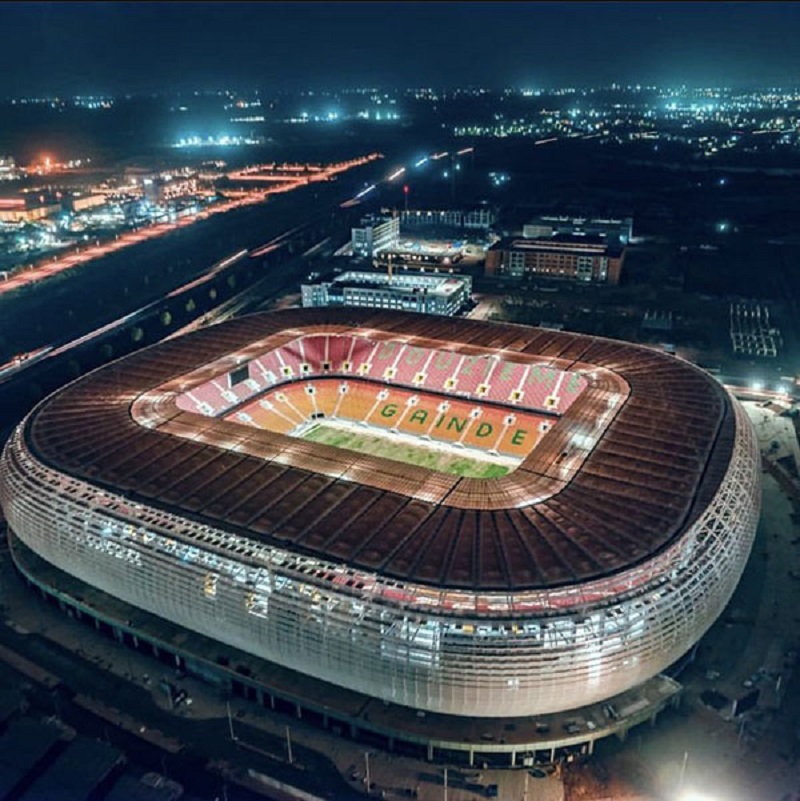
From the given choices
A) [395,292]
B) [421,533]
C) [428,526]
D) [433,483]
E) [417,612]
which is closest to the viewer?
[417,612]

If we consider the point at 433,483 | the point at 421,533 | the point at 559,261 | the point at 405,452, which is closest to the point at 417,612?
the point at 421,533

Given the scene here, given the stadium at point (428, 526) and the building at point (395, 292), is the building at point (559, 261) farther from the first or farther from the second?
the stadium at point (428, 526)

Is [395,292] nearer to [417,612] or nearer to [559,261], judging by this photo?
[559,261]

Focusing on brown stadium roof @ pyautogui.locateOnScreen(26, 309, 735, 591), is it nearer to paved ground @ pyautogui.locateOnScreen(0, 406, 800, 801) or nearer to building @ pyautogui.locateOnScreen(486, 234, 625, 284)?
paved ground @ pyautogui.locateOnScreen(0, 406, 800, 801)

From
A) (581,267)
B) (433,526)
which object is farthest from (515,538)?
(581,267)

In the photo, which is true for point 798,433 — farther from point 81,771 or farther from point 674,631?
point 81,771
